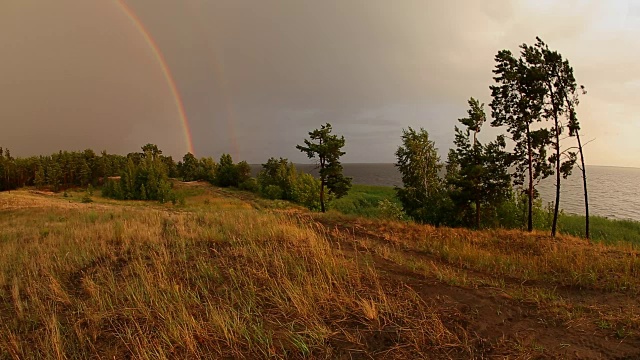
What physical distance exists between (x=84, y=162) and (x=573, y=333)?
11887 cm

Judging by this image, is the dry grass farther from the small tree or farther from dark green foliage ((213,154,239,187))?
the small tree

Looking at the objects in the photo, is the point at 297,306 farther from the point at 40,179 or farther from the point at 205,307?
the point at 40,179

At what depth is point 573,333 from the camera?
4141 millimetres

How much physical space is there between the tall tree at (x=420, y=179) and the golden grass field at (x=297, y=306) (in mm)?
24981

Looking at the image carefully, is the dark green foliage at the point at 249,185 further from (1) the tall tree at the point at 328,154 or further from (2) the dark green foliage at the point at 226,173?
(1) the tall tree at the point at 328,154

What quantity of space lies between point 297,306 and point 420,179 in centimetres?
3382

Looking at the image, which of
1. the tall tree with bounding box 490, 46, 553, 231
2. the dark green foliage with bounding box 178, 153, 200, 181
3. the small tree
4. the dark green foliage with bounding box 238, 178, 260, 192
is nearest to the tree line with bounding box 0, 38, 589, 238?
the tall tree with bounding box 490, 46, 553, 231

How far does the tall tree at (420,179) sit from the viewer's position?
3341 centimetres

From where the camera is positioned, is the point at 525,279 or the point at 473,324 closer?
the point at 473,324

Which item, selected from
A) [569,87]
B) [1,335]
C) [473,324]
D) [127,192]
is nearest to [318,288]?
[473,324]

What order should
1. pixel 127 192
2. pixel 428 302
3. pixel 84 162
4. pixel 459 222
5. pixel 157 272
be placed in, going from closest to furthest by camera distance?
pixel 428 302 < pixel 157 272 < pixel 459 222 < pixel 127 192 < pixel 84 162

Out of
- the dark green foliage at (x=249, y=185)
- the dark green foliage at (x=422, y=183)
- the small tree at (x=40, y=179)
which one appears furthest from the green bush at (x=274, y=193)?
the small tree at (x=40, y=179)

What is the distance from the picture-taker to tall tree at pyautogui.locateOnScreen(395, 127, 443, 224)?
33406mm

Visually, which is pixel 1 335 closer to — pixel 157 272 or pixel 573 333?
pixel 157 272
